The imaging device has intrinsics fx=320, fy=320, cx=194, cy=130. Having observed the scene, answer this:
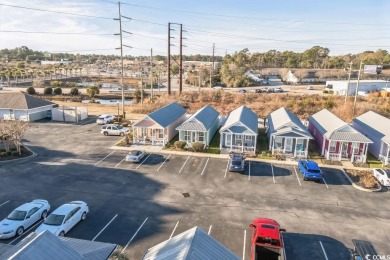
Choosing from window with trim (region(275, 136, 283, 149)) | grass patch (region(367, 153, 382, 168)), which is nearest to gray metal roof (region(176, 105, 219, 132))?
window with trim (region(275, 136, 283, 149))

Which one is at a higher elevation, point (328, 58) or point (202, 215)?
point (328, 58)

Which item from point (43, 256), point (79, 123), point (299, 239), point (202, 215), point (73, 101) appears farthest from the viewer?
point (73, 101)

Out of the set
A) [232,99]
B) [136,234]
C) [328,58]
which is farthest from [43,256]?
[328,58]

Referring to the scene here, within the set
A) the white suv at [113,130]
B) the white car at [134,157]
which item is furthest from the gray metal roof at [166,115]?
the white car at [134,157]

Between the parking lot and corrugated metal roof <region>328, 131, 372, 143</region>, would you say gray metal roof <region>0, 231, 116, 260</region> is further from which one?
corrugated metal roof <region>328, 131, 372, 143</region>

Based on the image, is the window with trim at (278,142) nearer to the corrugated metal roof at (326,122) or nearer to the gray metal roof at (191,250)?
the corrugated metal roof at (326,122)

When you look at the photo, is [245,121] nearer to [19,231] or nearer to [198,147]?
[198,147]

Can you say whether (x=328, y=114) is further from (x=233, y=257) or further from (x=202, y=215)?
(x=233, y=257)
